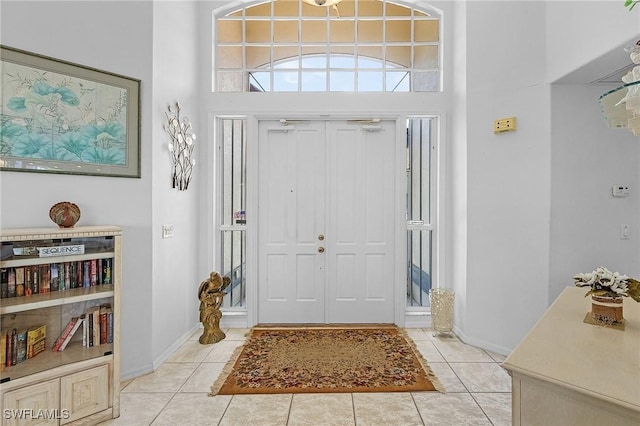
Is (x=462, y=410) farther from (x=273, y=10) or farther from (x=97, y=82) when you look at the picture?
(x=273, y=10)

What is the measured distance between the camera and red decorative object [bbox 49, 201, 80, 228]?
2.06 m

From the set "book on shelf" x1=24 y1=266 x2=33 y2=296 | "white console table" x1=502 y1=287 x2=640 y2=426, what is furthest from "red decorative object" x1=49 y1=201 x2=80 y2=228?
"white console table" x1=502 y1=287 x2=640 y2=426

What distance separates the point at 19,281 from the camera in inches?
75.9

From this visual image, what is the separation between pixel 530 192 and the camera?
2.85 metres

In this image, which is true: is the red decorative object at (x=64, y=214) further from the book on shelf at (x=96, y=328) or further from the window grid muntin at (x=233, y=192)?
A: the window grid muntin at (x=233, y=192)

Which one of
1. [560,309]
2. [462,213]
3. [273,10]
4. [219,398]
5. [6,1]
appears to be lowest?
[219,398]

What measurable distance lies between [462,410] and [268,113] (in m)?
3.23

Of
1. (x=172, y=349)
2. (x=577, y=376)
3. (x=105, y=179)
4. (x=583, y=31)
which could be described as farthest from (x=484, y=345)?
(x=105, y=179)

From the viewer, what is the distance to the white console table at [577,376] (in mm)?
972

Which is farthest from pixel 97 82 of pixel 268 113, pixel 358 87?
pixel 358 87

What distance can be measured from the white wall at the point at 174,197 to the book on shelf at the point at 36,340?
2.49 feet

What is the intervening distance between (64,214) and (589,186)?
3.95 meters

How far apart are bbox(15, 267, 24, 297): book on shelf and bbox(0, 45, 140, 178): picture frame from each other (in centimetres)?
65

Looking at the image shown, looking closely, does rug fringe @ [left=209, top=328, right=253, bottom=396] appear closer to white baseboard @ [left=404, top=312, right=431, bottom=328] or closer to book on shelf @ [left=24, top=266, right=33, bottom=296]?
book on shelf @ [left=24, top=266, right=33, bottom=296]
